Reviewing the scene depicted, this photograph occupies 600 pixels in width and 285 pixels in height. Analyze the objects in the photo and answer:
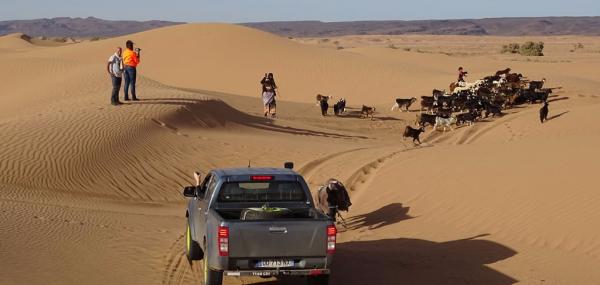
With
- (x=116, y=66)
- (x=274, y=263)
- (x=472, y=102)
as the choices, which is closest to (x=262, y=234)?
(x=274, y=263)

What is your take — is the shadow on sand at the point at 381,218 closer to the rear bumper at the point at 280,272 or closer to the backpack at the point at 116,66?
the rear bumper at the point at 280,272

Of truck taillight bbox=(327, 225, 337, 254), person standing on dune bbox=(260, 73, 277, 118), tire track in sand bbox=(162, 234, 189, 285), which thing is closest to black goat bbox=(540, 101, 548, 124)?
person standing on dune bbox=(260, 73, 277, 118)

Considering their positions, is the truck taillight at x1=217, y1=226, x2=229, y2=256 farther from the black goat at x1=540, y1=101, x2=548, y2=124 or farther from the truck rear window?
the black goat at x1=540, y1=101, x2=548, y2=124

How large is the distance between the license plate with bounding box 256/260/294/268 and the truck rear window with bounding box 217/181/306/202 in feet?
4.59

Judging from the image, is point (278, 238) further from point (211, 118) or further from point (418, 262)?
point (211, 118)

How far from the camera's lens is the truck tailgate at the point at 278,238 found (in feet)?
27.5

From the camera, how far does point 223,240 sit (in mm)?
8383

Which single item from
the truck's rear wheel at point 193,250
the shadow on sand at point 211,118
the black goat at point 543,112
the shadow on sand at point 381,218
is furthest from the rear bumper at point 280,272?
the black goat at point 543,112

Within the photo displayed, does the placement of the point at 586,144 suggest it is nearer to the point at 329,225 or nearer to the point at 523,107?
the point at 329,225

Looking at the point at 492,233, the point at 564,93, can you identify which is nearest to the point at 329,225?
the point at 492,233

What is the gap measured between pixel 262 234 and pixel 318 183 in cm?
908

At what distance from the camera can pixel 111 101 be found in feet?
75.8

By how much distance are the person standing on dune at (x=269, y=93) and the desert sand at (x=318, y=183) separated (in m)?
0.54

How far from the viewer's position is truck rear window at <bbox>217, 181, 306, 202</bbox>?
32.1ft
